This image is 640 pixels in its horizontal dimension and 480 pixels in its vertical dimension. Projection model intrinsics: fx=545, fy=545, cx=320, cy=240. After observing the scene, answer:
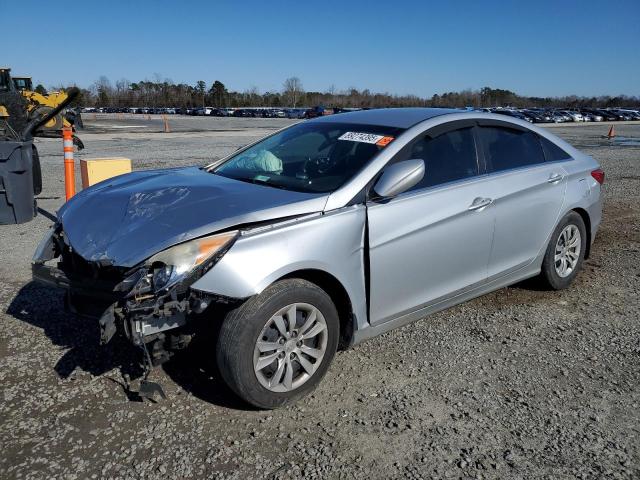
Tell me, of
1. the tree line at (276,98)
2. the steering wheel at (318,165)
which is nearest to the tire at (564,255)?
the steering wheel at (318,165)

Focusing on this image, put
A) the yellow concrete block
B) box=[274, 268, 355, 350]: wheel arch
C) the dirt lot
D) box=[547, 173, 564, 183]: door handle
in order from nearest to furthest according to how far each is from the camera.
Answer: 1. the dirt lot
2. box=[274, 268, 355, 350]: wheel arch
3. box=[547, 173, 564, 183]: door handle
4. the yellow concrete block

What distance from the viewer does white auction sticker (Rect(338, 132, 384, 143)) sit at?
3738 millimetres

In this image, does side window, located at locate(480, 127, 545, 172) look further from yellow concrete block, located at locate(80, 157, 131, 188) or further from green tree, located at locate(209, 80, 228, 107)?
green tree, located at locate(209, 80, 228, 107)

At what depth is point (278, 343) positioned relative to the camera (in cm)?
299

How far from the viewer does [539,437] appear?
2.87 meters

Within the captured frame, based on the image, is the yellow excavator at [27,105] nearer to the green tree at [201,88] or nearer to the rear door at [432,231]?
the rear door at [432,231]

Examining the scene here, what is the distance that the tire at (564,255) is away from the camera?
4.70m

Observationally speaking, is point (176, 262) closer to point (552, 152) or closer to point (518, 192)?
point (518, 192)

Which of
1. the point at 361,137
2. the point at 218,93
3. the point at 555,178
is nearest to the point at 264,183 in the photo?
the point at 361,137

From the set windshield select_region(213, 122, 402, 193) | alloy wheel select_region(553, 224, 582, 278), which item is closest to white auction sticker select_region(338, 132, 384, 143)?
windshield select_region(213, 122, 402, 193)

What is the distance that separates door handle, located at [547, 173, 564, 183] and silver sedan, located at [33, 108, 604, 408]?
0.7 inches

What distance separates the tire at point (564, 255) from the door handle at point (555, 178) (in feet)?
1.12

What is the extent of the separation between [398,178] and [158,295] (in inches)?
61.1

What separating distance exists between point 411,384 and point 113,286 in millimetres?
1859
